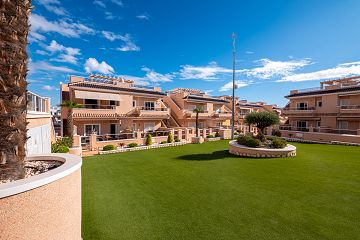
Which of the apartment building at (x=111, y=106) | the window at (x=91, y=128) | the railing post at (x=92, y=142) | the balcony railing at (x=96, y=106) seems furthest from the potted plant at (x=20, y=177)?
the window at (x=91, y=128)

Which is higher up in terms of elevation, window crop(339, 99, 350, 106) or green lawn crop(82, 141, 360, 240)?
window crop(339, 99, 350, 106)

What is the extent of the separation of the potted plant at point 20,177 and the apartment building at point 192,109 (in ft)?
103

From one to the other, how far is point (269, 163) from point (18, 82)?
14756 millimetres

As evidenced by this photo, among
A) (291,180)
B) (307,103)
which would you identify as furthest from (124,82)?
(307,103)

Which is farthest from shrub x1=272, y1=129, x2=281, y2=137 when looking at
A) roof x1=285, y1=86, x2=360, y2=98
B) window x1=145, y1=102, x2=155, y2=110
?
window x1=145, y1=102, x2=155, y2=110

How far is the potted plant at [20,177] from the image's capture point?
3254mm

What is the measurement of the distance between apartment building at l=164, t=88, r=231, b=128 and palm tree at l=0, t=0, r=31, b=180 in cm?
3157

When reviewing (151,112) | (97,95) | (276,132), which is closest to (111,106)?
(97,95)

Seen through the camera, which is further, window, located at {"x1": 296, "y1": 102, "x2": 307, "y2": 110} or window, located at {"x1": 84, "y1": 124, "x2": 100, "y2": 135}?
window, located at {"x1": 296, "y1": 102, "x2": 307, "y2": 110}

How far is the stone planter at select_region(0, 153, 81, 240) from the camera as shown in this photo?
3145 mm

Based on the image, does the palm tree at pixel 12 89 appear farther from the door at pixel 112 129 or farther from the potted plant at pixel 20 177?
the door at pixel 112 129

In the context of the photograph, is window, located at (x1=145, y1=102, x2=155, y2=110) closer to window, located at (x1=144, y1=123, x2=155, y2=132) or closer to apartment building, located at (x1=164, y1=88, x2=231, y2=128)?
window, located at (x1=144, y1=123, x2=155, y2=132)

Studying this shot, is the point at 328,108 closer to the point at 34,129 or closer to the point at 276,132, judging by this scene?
the point at 276,132

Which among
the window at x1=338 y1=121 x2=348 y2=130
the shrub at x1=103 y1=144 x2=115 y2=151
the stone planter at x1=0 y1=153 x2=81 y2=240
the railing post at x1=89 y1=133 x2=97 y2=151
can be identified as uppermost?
the window at x1=338 y1=121 x2=348 y2=130
